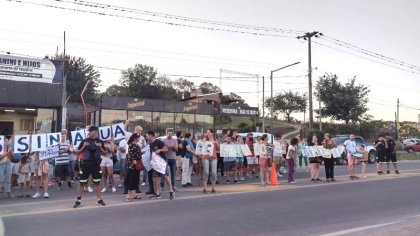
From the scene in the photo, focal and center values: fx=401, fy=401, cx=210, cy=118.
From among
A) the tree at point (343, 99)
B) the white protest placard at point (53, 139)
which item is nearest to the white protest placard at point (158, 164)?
the white protest placard at point (53, 139)

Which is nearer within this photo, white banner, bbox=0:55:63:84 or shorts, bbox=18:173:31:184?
shorts, bbox=18:173:31:184

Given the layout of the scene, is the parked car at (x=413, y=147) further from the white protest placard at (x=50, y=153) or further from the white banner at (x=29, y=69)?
the white protest placard at (x=50, y=153)

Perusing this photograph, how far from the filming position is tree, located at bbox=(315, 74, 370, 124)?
52719 mm

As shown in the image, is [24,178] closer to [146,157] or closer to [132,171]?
[146,157]

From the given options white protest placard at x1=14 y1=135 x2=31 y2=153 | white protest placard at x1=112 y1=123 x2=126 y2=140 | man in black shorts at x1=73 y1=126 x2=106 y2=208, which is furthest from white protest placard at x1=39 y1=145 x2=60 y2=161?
man in black shorts at x1=73 y1=126 x2=106 y2=208

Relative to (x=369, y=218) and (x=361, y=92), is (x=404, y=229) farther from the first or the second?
(x=361, y=92)

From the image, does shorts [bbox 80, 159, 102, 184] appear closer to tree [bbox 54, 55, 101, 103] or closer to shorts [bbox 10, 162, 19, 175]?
shorts [bbox 10, 162, 19, 175]

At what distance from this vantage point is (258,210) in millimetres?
9344

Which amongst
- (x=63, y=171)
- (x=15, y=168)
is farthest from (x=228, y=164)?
(x=15, y=168)

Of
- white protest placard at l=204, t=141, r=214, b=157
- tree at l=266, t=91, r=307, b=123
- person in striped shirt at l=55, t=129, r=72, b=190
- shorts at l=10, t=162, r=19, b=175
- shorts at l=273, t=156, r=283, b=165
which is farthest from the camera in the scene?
tree at l=266, t=91, r=307, b=123

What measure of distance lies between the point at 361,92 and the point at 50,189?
48070mm

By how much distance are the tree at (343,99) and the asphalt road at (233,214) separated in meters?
41.6

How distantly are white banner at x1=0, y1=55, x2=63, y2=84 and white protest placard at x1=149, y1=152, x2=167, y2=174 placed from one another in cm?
1468

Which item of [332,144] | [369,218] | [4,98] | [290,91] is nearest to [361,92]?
[290,91]
